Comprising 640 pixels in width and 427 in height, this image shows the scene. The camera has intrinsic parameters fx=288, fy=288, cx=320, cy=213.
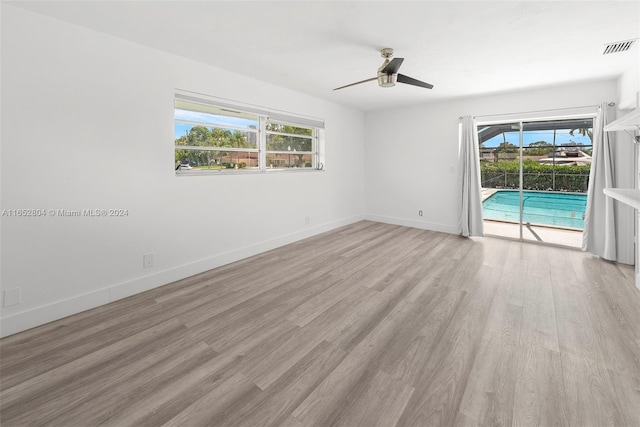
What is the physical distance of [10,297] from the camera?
2.24m

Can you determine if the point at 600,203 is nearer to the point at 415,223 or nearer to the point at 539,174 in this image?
the point at 539,174

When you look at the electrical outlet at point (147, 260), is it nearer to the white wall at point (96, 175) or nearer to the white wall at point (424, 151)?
the white wall at point (96, 175)

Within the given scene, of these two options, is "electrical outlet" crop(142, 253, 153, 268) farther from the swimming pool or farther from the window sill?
the swimming pool

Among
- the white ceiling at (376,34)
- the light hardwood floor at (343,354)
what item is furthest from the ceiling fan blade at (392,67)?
the light hardwood floor at (343,354)

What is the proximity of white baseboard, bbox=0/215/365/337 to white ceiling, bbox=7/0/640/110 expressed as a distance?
235cm

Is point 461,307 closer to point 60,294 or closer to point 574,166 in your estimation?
point 60,294

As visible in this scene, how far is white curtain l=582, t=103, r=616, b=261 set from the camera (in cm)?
385

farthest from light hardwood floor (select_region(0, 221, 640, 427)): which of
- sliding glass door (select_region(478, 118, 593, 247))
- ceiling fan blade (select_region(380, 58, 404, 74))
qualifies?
ceiling fan blade (select_region(380, 58, 404, 74))

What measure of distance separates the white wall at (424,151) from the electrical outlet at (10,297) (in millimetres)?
5600

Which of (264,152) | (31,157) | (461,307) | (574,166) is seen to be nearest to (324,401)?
(461,307)

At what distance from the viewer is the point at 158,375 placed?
1.79 meters

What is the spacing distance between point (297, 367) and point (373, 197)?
5.01 metres

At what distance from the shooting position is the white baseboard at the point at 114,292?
229 centimetres

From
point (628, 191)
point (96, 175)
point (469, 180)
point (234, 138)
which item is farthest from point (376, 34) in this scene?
point (469, 180)
